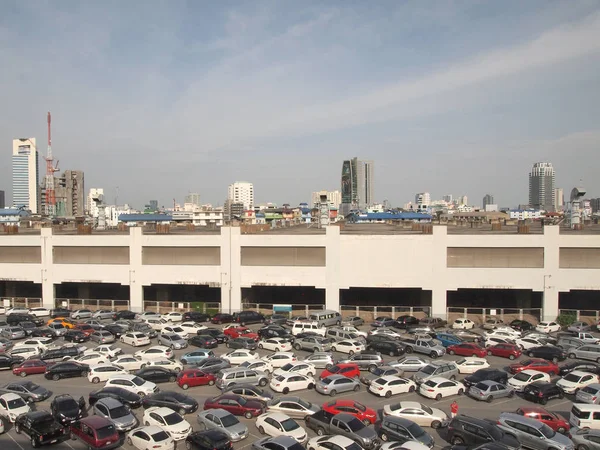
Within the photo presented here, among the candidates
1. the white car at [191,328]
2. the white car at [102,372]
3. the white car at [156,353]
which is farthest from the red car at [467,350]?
the white car at [102,372]

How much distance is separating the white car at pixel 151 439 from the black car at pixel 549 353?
19.8m

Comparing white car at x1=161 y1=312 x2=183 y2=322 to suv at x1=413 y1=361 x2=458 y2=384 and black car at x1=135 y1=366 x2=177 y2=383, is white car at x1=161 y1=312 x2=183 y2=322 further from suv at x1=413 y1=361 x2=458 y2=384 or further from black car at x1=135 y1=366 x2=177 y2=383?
suv at x1=413 y1=361 x2=458 y2=384

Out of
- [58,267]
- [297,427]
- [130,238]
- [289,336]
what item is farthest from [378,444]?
[58,267]

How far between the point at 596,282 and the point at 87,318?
37910 millimetres

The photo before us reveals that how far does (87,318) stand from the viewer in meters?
36.5

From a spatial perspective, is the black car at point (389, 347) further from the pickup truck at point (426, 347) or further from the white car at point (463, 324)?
the white car at point (463, 324)

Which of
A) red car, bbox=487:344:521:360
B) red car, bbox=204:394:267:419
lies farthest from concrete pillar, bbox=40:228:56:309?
red car, bbox=487:344:521:360

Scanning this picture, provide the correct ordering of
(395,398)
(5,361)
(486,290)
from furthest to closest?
(486,290)
(5,361)
(395,398)

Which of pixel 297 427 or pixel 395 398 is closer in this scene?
pixel 297 427

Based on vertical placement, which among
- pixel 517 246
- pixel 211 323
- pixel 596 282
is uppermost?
pixel 517 246

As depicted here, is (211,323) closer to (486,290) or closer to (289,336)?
(289,336)

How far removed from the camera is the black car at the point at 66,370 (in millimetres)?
22922

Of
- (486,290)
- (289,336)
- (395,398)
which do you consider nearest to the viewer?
(395,398)

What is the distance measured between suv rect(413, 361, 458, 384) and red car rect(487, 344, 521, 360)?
5262 mm
